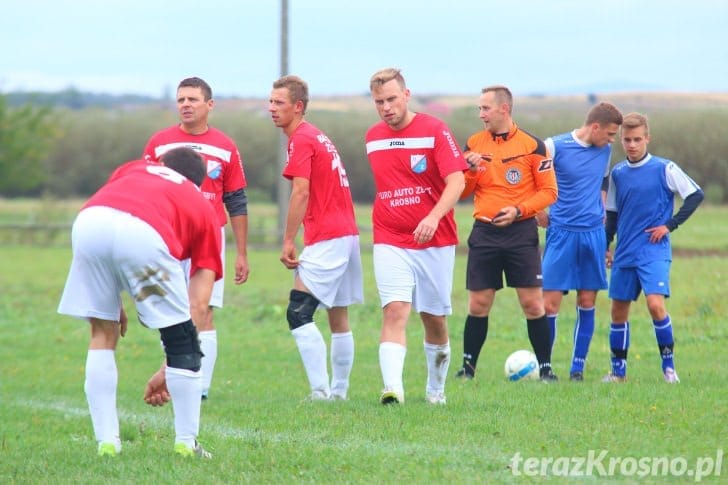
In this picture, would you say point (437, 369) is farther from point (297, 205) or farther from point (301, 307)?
point (297, 205)

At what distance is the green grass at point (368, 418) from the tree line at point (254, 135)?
10.6 feet

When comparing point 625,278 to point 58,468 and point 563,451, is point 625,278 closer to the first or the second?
point 563,451

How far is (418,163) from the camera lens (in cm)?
851

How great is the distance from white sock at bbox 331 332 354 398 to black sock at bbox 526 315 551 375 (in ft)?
5.47

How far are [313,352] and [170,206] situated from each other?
3.09 metres

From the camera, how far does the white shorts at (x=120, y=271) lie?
6375 millimetres

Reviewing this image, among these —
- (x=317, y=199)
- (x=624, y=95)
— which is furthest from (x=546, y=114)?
(x=317, y=199)

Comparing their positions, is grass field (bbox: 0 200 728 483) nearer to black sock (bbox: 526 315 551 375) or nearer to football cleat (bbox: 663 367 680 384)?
football cleat (bbox: 663 367 680 384)

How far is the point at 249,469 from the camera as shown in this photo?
252 inches

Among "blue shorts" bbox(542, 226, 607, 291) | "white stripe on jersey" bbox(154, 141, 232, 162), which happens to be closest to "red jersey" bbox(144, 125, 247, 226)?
"white stripe on jersey" bbox(154, 141, 232, 162)

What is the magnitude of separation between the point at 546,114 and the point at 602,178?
10.5m

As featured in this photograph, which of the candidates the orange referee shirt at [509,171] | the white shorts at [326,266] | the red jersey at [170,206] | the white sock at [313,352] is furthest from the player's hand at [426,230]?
the red jersey at [170,206]

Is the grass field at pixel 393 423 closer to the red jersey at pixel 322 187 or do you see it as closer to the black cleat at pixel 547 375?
the black cleat at pixel 547 375

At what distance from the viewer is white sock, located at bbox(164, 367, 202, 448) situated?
664cm
